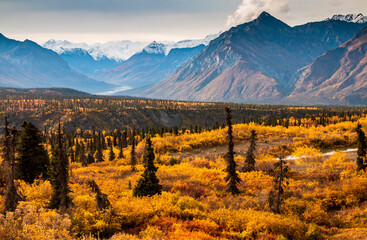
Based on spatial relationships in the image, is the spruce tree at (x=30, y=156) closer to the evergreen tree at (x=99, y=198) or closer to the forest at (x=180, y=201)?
the forest at (x=180, y=201)

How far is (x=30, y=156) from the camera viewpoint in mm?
31859

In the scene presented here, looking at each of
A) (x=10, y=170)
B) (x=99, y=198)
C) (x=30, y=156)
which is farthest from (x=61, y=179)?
(x=30, y=156)

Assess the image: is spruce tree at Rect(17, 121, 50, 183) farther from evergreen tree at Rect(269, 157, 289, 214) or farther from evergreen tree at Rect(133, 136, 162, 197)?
evergreen tree at Rect(269, 157, 289, 214)

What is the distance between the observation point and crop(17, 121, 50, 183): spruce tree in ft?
103

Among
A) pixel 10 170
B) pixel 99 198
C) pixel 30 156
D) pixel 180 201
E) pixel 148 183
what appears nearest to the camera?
pixel 99 198

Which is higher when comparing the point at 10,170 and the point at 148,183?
the point at 10,170

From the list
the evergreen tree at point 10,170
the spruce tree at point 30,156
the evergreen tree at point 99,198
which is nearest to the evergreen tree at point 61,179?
the evergreen tree at point 99,198

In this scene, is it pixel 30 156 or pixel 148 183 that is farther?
pixel 30 156

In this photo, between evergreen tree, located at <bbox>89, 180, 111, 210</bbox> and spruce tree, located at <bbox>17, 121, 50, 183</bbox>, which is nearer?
evergreen tree, located at <bbox>89, 180, 111, 210</bbox>

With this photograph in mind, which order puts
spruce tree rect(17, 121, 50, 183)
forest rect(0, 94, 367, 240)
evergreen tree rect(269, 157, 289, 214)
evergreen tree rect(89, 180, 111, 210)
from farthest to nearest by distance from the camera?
1. spruce tree rect(17, 121, 50, 183)
2. evergreen tree rect(269, 157, 289, 214)
3. evergreen tree rect(89, 180, 111, 210)
4. forest rect(0, 94, 367, 240)

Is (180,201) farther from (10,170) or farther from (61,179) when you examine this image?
(10,170)

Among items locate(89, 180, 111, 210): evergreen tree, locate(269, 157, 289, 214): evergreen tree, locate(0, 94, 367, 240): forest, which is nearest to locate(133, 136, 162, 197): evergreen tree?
locate(0, 94, 367, 240): forest

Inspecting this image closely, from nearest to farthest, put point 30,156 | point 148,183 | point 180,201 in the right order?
point 180,201 < point 148,183 < point 30,156

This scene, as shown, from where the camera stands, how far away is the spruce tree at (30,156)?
3133cm
